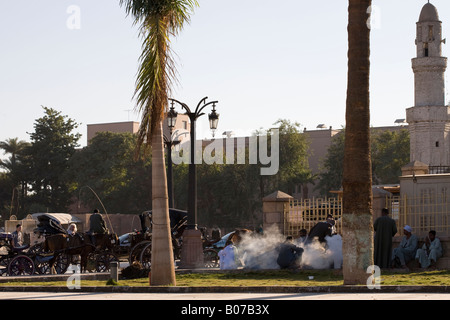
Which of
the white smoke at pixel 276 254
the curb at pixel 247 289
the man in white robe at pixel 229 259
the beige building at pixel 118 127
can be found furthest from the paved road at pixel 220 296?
the beige building at pixel 118 127

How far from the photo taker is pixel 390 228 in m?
21.3

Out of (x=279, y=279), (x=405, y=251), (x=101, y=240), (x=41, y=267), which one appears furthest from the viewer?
(x=101, y=240)

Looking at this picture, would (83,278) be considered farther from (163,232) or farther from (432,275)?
(432,275)

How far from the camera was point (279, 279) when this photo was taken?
19.0 m

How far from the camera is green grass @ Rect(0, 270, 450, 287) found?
17.0 metres

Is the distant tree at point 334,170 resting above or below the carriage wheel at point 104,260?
above

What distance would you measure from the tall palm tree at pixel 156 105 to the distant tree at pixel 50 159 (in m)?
64.8

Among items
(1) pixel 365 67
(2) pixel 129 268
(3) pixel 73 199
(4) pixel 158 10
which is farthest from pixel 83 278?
(3) pixel 73 199

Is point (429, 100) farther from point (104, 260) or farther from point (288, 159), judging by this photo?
point (104, 260)

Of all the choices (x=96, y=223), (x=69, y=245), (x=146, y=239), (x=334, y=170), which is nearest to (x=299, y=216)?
(x=146, y=239)

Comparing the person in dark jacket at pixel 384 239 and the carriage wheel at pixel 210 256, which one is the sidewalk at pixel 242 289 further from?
the carriage wheel at pixel 210 256

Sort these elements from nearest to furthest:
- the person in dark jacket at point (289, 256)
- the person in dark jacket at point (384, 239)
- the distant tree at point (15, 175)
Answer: the person in dark jacket at point (289, 256) < the person in dark jacket at point (384, 239) < the distant tree at point (15, 175)

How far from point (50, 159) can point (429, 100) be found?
36345 mm

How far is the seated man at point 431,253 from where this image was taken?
69.6 feet
